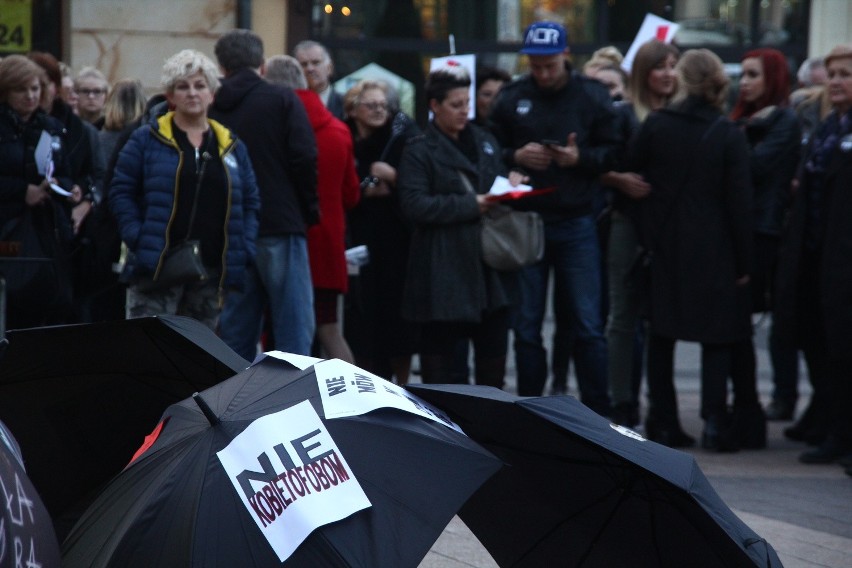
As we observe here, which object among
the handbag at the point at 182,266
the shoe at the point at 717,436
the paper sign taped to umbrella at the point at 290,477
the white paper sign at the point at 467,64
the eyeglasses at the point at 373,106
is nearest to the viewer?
the paper sign taped to umbrella at the point at 290,477

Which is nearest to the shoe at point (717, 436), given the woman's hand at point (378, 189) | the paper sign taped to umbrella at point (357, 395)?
the woman's hand at point (378, 189)

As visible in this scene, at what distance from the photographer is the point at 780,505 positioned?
20.3ft

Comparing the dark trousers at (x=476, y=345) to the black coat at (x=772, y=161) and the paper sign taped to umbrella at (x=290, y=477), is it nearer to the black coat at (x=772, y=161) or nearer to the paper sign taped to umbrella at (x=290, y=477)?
the black coat at (x=772, y=161)

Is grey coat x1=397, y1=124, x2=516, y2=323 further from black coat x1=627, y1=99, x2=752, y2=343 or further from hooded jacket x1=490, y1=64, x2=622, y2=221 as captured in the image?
black coat x1=627, y1=99, x2=752, y2=343

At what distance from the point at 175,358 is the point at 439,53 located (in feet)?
35.7

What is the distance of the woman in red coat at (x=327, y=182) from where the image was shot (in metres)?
7.88

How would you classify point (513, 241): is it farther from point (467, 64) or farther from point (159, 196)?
point (467, 64)

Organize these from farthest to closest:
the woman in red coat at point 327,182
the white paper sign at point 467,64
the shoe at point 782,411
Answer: the white paper sign at point 467,64, the shoe at point 782,411, the woman in red coat at point 327,182

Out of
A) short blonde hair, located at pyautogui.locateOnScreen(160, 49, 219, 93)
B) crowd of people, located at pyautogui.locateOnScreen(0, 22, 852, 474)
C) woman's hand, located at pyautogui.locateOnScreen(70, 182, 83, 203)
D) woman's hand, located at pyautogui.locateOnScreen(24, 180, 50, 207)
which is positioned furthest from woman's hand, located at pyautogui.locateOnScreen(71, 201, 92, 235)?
short blonde hair, located at pyautogui.locateOnScreen(160, 49, 219, 93)

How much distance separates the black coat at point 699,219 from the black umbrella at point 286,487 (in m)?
4.40

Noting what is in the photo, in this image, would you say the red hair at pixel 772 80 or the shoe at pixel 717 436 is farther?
the red hair at pixel 772 80

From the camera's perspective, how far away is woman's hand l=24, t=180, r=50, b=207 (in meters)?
7.38

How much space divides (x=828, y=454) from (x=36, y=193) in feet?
13.6

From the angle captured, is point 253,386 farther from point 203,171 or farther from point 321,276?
point 321,276
